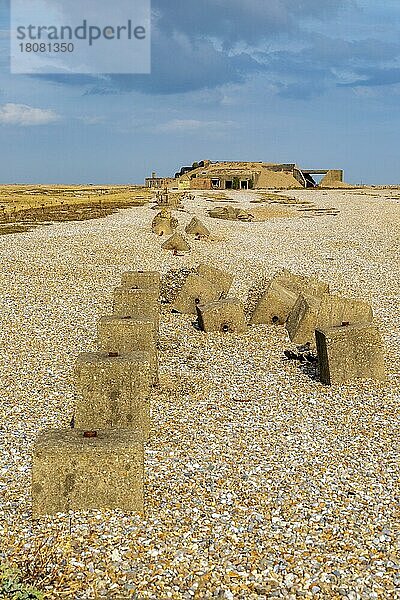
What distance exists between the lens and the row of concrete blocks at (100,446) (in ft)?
22.2

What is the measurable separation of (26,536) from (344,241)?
2891cm

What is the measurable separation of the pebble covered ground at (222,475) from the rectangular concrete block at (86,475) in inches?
6.6

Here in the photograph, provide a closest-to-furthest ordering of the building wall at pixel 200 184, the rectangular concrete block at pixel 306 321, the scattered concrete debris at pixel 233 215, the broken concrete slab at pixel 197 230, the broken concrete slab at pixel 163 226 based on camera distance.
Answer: the rectangular concrete block at pixel 306 321 < the broken concrete slab at pixel 197 230 < the broken concrete slab at pixel 163 226 < the scattered concrete debris at pixel 233 215 < the building wall at pixel 200 184

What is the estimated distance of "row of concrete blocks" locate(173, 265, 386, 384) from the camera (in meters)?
11.1

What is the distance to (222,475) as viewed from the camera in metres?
7.89

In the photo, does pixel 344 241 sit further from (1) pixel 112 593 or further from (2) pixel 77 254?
(1) pixel 112 593

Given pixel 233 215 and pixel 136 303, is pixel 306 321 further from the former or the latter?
pixel 233 215

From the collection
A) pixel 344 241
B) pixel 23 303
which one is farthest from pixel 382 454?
pixel 344 241

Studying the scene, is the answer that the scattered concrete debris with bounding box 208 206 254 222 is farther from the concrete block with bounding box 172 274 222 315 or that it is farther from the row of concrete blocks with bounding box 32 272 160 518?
the row of concrete blocks with bounding box 32 272 160 518

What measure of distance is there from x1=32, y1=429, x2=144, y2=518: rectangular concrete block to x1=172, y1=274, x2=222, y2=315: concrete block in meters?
9.75

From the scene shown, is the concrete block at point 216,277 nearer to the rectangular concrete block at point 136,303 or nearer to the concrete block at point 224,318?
the concrete block at point 224,318

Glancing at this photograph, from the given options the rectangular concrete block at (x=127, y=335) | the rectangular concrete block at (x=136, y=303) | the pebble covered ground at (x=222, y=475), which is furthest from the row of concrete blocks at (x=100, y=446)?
the rectangular concrete block at (x=136, y=303)

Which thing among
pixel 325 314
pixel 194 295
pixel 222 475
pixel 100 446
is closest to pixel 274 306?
pixel 325 314

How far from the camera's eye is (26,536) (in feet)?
21.3
